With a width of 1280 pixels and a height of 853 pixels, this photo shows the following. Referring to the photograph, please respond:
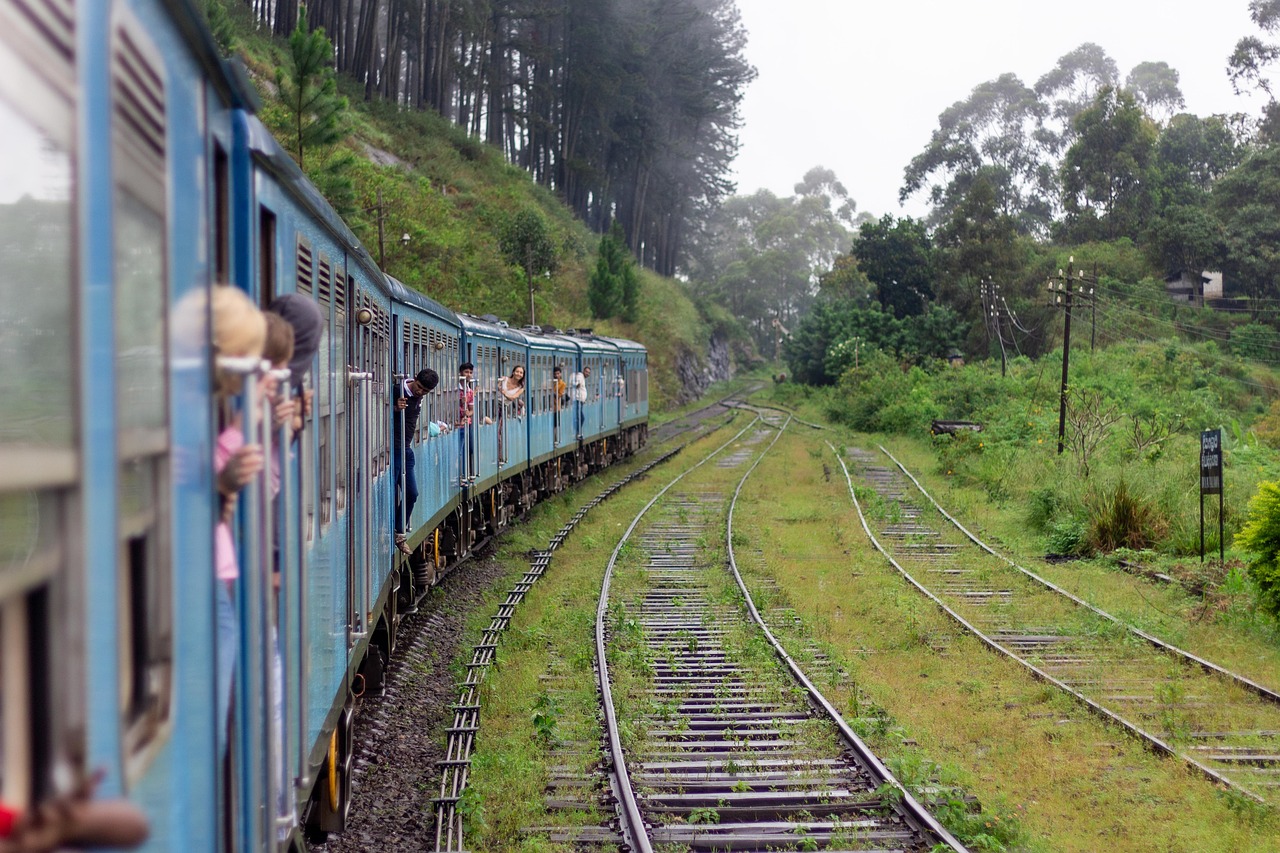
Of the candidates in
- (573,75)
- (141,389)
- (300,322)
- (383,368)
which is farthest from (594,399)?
(573,75)

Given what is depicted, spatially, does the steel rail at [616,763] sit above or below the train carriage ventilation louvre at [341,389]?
below

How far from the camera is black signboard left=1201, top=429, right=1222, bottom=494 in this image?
13.9 meters

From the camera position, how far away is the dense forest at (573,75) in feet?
171

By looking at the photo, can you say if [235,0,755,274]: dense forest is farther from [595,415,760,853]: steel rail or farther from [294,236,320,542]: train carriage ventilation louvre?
[294,236,320,542]: train carriage ventilation louvre

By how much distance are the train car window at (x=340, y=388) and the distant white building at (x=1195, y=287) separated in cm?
6029

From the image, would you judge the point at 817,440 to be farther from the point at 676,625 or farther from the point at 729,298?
the point at 729,298

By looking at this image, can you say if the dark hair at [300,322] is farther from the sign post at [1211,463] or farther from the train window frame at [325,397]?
the sign post at [1211,463]

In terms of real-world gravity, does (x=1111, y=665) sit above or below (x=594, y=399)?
below

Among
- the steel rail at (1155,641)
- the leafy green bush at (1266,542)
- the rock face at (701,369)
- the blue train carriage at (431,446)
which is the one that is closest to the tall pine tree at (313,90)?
the blue train carriage at (431,446)

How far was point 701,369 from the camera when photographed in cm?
6756

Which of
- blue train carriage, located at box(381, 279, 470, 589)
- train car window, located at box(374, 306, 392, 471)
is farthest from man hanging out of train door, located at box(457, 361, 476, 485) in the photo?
train car window, located at box(374, 306, 392, 471)

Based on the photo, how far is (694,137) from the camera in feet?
235

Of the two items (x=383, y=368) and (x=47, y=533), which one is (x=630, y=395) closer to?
(x=383, y=368)

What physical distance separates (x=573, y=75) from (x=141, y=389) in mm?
59490
